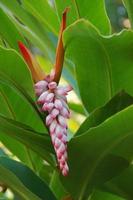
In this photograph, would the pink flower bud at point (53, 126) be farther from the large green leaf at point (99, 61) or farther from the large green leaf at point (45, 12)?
the large green leaf at point (45, 12)

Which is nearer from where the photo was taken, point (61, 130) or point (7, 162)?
point (61, 130)

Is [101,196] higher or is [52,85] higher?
[52,85]

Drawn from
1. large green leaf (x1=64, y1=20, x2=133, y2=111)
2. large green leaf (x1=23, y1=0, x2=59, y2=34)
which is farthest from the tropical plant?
large green leaf (x1=23, y1=0, x2=59, y2=34)

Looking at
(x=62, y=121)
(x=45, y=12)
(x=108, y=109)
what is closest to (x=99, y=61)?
(x=108, y=109)

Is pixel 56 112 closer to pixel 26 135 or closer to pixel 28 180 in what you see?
pixel 26 135

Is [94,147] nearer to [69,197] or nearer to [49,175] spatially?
[69,197]

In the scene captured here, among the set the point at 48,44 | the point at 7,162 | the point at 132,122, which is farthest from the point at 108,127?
the point at 48,44

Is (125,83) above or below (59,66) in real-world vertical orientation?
below

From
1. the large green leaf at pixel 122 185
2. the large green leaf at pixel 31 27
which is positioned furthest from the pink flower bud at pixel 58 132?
the large green leaf at pixel 31 27
